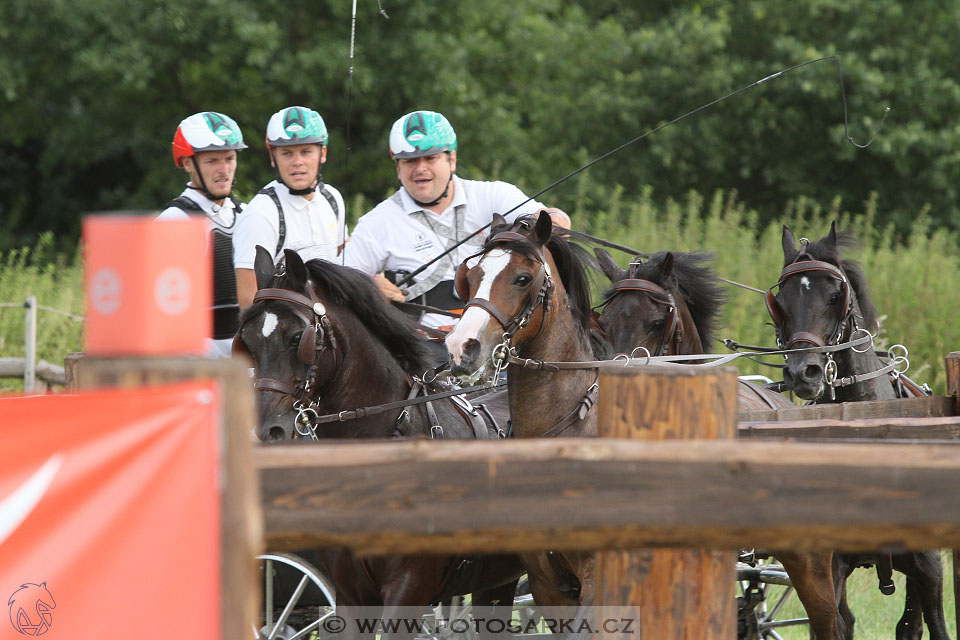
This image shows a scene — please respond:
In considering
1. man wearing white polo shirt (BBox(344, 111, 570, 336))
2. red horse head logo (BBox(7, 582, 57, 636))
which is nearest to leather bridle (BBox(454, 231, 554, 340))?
man wearing white polo shirt (BBox(344, 111, 570, 336))

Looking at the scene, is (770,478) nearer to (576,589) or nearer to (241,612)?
(241,612)

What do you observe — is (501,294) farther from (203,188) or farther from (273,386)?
(203,188)

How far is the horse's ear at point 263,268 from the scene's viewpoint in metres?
4.69

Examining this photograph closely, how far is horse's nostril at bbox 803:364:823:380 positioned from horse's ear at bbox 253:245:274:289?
2748 millimetres

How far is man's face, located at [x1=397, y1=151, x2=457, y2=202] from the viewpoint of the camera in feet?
19.0

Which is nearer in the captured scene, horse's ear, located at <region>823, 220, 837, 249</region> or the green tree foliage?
horse's ear, located at <region>823, 220, 837, 249</region>

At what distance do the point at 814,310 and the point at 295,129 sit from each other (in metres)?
2.74

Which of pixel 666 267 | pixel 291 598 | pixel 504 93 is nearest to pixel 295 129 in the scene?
pixel 666 267

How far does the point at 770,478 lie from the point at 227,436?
41.9 inches

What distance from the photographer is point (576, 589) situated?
4.58 m

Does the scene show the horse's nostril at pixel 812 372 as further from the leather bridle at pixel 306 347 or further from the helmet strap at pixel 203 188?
the helmet strap at pixel 203 188

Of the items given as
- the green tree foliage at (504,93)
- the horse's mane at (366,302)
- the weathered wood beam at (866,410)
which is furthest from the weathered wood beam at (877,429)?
the green tree foliage at (504,93)

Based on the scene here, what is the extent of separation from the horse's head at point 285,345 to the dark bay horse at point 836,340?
2613mm

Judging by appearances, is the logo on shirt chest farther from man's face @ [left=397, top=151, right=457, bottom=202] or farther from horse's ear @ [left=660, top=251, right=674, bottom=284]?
horse's ear @ [left=660, top=251, right=674, bottom=284]
